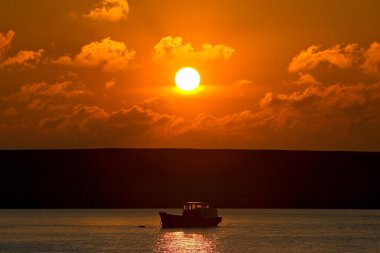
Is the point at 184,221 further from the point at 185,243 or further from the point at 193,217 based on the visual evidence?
the point at 185,243

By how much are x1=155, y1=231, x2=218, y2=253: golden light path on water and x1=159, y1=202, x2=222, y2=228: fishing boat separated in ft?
7.49

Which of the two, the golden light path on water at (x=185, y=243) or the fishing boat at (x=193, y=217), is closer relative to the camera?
the golden light path on water at (x=185, y=243)

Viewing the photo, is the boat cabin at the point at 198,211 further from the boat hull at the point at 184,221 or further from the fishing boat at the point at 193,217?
the boat hull at the point at 184,221

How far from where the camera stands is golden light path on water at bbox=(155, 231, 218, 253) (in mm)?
129375

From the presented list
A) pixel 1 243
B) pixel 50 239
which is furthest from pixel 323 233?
pixel 1 243

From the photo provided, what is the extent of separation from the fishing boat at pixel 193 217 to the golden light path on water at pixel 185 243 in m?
2.28

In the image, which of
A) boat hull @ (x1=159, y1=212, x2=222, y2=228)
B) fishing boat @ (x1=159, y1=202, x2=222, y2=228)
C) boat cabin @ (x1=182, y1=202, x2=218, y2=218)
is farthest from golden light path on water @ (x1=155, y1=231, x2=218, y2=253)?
boat cabin @ (x1=182, y1=202, x2=218, y2=218)

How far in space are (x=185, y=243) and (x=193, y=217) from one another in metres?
22.3

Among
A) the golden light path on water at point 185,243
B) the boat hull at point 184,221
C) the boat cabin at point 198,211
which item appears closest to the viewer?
the golden light path on water at point 185,243

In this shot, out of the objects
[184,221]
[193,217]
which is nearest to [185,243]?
[184,221]

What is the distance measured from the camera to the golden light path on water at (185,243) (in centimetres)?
12938

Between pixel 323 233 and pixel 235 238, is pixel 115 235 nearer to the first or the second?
pixel 235 238

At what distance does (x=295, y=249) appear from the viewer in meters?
130

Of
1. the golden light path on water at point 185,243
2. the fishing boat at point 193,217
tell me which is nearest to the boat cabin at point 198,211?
the fishing boat at point 193,217
